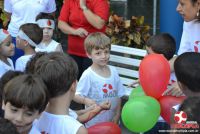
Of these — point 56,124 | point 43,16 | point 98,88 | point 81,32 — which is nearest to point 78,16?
point 81,32

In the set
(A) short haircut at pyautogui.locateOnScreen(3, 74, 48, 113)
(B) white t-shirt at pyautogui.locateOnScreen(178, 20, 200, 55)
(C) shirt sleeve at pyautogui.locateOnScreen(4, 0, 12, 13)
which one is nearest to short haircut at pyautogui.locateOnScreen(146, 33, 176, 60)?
Answer: (B) white t-shirt at pyautogui.locateOnScreen(178, 20, 200, 55)

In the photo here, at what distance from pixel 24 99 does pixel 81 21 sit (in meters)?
2.13

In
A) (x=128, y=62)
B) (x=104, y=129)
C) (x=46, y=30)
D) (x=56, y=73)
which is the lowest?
(x=128, y=62)

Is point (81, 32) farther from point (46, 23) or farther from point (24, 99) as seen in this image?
point (24, 99)

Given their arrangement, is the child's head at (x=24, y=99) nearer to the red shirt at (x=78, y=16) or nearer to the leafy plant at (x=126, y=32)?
the red shirt at (x=78, y=16)

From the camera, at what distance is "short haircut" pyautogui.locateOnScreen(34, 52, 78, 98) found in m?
2.38

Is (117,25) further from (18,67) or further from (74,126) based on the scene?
(74,126)

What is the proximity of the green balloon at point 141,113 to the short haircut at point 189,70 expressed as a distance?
0.86 ft

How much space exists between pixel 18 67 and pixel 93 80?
0.97m

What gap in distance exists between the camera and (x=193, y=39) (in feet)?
10.8

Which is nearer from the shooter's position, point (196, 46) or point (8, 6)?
point (196, 46)

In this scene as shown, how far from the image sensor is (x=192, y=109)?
6.04ft

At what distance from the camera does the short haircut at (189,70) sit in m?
2.52

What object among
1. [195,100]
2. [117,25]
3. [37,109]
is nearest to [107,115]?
[37,109]
